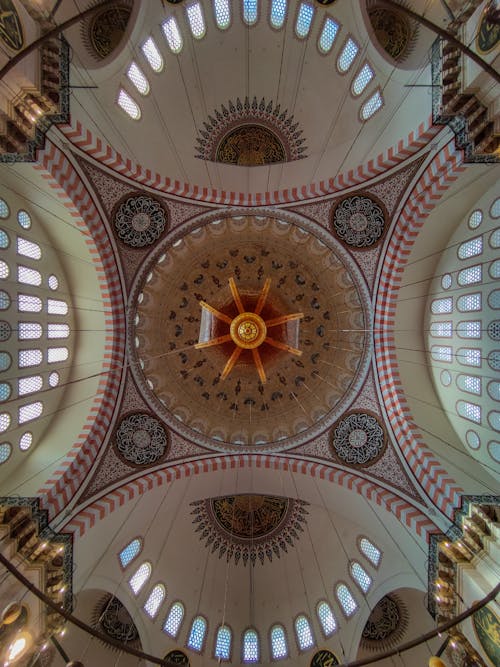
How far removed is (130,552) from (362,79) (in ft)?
42.5

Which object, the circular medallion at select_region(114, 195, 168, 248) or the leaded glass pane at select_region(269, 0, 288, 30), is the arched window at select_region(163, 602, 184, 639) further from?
the leaded glass pane at select_region(269, 0, 288, 30)

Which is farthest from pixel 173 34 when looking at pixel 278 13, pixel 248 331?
pixel 248 331

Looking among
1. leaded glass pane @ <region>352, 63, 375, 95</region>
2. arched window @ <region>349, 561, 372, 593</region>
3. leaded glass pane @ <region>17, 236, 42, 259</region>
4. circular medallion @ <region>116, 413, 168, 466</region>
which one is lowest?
arched window @ <region>349, 561, 372, 593</region>

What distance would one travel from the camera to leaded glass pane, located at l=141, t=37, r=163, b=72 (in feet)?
29.9

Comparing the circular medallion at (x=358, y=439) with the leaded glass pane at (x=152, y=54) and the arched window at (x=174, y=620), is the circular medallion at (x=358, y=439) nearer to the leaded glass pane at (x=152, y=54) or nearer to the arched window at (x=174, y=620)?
the arched window at (x=174, y=620)

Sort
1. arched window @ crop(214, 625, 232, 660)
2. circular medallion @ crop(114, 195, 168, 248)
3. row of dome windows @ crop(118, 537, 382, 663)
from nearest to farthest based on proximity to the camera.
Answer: circular medallion @ crop(114, 195, 168, 248), row of dome windows @ crop(118, 537, 382, 663), arched window @ crop(214, 625, 232, 660)

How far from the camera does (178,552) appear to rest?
11.8 metres

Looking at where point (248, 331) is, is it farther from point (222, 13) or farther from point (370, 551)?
point (222, 13)

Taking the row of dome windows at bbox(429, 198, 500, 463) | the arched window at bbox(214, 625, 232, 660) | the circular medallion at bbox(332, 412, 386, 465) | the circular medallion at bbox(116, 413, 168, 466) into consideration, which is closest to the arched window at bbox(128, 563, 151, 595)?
the arched window at bbox(214, 625, 232, 660)

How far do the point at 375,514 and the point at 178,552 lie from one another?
18.6 ft

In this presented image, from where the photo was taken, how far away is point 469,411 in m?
9.99

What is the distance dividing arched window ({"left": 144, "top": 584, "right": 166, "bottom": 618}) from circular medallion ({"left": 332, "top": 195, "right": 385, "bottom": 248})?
10.7 metres

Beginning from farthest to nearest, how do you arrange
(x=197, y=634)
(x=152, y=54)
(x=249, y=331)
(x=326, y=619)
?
1. (x=249, y=331)
2. (x=197, y=634)
3. (x=326, y=619)
4. (x=152, y=54)

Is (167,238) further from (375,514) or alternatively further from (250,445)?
(375,514)
